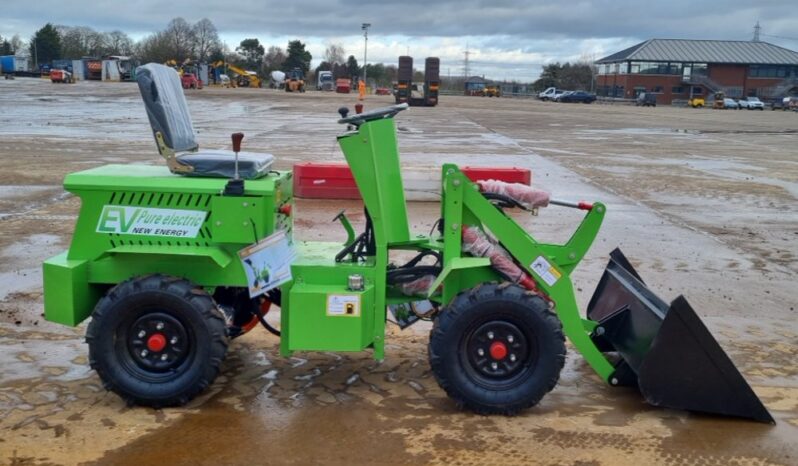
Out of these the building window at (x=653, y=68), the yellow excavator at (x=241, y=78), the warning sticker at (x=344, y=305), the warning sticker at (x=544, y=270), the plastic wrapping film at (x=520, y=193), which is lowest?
the warning sticker at (x=344, y=305)

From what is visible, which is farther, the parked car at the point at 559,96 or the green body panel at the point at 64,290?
the parked car at the point at 559,96

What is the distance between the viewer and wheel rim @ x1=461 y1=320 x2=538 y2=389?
4.62 meters

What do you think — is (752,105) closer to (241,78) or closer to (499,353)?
(241,78)

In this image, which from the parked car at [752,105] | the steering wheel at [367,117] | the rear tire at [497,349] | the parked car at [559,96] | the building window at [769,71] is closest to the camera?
the rear tire at [497,349]

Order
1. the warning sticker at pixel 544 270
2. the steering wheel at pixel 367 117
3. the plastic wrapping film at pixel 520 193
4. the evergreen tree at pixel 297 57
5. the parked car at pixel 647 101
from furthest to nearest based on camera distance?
the evergreen tree at pixel 297 57 < the parked car at pixel 647 101 < the plastic wrapping film at pixel 520 193 < the warning sticker at pixel 544 270 < the steering wheel at pixel 367 117

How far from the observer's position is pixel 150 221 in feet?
15.1

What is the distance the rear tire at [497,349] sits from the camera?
457cm

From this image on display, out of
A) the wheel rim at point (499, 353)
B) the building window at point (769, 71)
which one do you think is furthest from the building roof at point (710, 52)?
the wheel rim at point (499, 353)

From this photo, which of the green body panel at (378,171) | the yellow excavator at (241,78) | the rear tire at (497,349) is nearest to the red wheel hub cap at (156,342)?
the green body panel at (378,171)

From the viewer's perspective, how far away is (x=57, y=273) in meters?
4.60

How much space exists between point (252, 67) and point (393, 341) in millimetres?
118352

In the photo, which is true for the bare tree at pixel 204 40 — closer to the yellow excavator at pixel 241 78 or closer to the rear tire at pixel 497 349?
the yellow excavator at pixel 241 78

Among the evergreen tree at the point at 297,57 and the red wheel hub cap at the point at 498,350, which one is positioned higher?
the evergreen tree at the point at 297,57

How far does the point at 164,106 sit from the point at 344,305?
1.65 m
